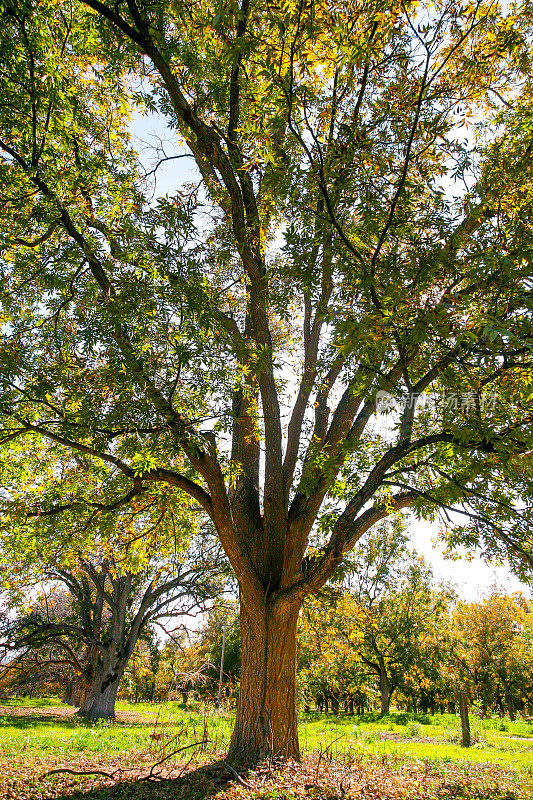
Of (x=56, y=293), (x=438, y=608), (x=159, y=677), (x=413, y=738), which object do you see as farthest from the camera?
(x=159, y=677)

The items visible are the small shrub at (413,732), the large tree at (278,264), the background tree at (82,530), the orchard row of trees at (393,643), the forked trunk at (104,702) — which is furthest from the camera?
the small shrub at (413,732)

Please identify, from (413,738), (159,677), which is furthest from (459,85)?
(159,677)

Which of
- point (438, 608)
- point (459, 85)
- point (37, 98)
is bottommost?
point (438, 608)

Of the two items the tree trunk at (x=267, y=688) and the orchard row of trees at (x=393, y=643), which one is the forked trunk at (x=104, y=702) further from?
the tree trunk at (x=267, y=688)

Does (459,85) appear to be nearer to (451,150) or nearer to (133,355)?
(451,150)

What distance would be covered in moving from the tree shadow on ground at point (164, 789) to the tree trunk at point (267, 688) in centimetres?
47

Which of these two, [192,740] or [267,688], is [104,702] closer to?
[192,740]

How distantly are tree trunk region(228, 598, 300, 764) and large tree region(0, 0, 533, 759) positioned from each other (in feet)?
0.09

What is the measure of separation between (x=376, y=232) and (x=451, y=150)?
1685mm

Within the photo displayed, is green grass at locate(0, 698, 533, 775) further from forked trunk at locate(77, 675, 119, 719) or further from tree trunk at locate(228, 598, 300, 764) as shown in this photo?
forked trunk at locate(77, 675, 119, 719)

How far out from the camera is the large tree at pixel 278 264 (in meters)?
3.88

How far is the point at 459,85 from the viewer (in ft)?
15.9

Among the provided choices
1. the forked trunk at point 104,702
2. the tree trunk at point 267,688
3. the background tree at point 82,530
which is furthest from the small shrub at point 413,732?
the tree trunk at point 267,688

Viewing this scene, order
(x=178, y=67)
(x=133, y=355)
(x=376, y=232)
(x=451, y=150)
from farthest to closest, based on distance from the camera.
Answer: (x=178, y=67)
(x=133, y=355)
(x=451, y=150)
(x=376, y=232)
